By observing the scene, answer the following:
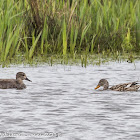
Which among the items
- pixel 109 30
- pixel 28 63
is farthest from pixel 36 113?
pixel 109 30

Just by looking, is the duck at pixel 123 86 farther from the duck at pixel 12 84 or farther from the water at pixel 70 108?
the duck at pixel 12 84

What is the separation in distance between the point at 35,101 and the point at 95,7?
596cm

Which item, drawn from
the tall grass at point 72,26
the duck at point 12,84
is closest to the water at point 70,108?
the duck at point 12,84

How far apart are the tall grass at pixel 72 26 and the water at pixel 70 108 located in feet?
5.37

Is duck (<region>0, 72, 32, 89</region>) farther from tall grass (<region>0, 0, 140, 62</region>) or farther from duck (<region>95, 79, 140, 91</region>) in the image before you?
tall grass (<region>0, 0, 140, 62</region>)

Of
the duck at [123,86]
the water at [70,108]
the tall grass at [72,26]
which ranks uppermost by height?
the tall grass at [72,26]

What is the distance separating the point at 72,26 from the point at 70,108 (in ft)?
17.1

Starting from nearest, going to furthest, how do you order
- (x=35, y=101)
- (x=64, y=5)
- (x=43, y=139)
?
(x=43, y=139), (x=35, y=101), (x=64, y=5)

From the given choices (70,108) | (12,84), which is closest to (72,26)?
(12,84)

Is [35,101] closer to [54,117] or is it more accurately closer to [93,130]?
[54,117]

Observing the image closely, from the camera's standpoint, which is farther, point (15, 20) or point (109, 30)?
point (109, 30)

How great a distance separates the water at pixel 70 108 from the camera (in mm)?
6000

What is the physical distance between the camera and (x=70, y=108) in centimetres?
726

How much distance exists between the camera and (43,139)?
5.71 metres
